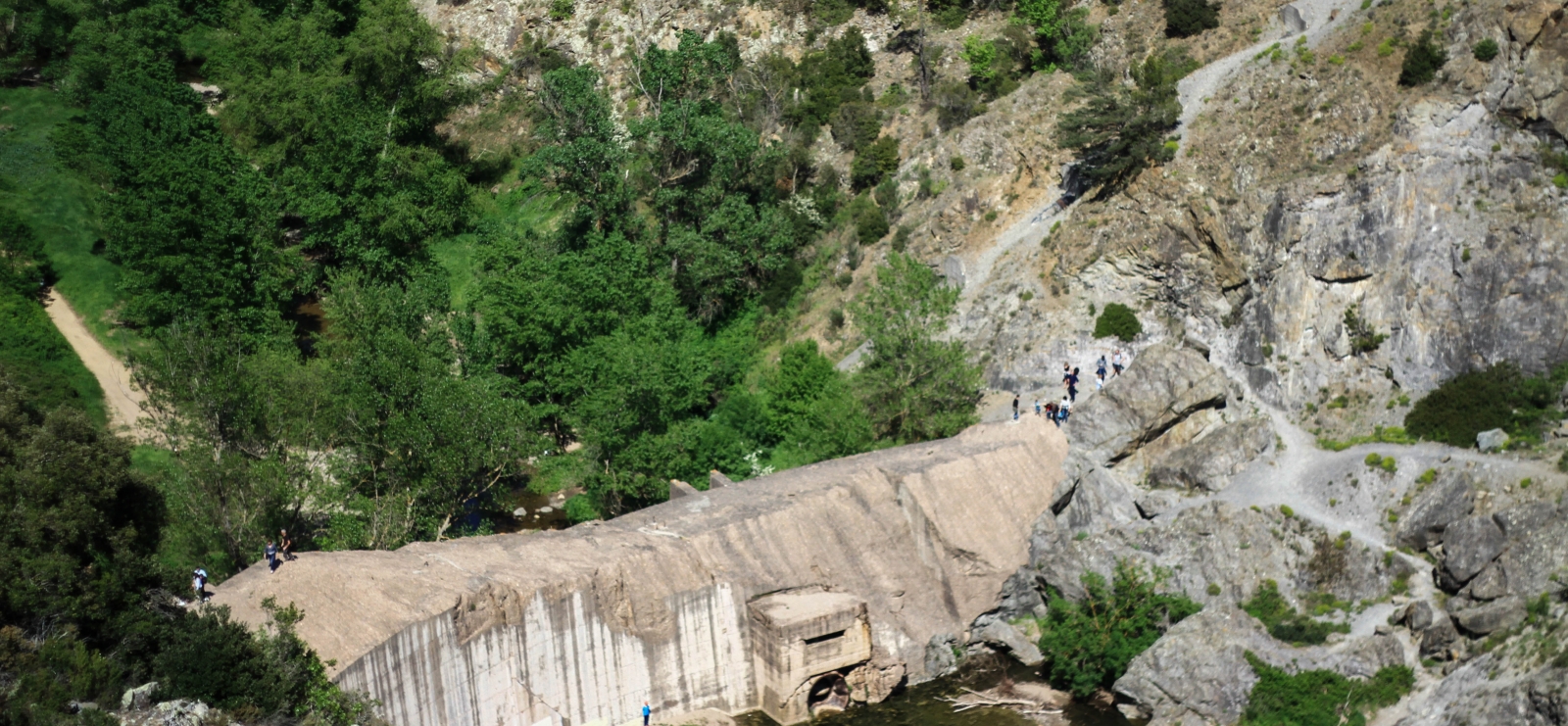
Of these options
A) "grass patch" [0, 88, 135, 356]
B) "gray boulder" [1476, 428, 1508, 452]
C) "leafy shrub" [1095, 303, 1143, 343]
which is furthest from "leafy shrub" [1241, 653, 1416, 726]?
"grass patch" [0, 88, 135, 356]

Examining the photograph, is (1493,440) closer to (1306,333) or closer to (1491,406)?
(1491,406)

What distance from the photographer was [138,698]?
40375 millimetres

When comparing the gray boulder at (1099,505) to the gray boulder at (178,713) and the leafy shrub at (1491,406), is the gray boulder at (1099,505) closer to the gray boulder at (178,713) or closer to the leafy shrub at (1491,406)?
the leafy shrub at (1491,406)

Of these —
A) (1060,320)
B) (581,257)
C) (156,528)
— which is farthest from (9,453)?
(1060,320)

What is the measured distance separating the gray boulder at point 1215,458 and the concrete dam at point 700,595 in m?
4.34

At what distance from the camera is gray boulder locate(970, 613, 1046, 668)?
179 feet

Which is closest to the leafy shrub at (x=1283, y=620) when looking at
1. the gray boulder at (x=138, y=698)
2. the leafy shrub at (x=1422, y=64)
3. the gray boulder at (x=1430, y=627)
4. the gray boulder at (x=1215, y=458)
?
the gray boulder at (x=1430, y=627)

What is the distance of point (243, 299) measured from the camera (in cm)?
7556

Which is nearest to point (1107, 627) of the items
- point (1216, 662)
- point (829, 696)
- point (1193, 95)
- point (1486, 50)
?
point (1216, 662)

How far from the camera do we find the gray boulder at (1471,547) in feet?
161

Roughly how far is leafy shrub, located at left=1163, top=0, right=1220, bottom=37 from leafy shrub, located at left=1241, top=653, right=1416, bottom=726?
35708mm

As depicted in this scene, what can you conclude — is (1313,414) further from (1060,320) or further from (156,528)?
(156,528)

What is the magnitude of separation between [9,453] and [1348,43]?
54.4 meters

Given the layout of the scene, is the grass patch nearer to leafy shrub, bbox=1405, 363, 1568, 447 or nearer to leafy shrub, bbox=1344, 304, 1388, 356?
leafy shrub, bbox=1344, 304, 1388, 356
